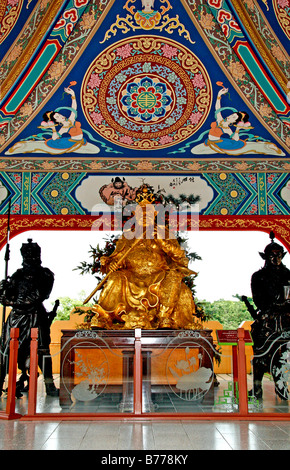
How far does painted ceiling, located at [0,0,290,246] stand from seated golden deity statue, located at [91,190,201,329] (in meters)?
1.19

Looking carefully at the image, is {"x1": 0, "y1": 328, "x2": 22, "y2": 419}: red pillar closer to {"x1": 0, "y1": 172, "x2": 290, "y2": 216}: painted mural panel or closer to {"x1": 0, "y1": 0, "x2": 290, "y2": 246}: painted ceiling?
{"x1": 0, "y1": 0, "x2": 290, "y2": 246}: painted ceiling

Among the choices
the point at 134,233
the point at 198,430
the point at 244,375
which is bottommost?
the point at 198,430

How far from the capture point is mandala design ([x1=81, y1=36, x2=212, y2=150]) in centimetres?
617

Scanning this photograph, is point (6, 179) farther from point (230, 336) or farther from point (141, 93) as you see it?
point (230, 336)

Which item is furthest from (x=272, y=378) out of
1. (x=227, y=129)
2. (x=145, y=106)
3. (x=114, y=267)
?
(x=145, y=106)

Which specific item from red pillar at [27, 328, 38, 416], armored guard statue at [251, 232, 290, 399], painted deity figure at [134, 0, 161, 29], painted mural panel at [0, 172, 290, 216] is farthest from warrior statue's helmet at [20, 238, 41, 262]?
painted deity figure at [134, 0, 161, 29]

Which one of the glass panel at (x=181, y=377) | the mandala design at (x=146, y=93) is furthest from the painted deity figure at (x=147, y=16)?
the glass panel at (x=181, y=377)

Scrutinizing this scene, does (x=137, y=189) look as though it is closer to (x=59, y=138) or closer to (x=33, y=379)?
(x=59, y=138)

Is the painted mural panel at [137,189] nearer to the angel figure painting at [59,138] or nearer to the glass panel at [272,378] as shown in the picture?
the angel figure painting at [59,138]

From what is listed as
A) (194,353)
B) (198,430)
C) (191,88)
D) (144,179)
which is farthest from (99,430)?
(191,88)

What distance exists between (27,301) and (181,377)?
2.03 metres

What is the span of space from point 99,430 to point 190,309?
2.02m

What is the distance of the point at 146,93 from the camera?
6.40 m

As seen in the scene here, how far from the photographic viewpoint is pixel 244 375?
4.09m
